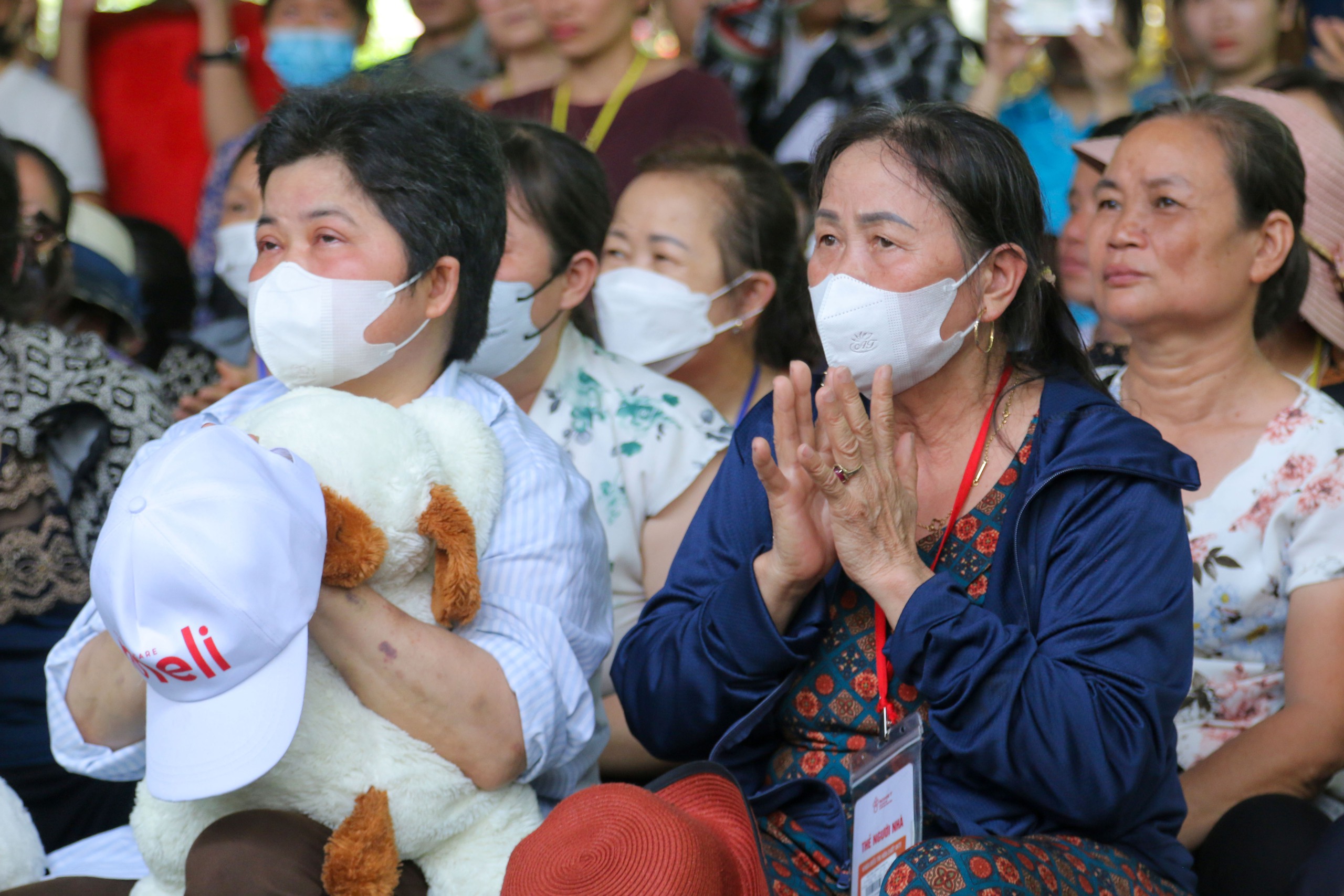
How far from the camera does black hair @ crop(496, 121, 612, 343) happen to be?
9.36 ft

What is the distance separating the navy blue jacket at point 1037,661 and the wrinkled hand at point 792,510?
4cm

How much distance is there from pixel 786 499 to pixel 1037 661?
16.4 inches

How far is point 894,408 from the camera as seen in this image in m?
2.13

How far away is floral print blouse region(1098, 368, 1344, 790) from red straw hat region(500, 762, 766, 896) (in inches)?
44.5

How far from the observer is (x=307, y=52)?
4.57 meters

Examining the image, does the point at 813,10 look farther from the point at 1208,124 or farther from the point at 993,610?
the point at 993,610

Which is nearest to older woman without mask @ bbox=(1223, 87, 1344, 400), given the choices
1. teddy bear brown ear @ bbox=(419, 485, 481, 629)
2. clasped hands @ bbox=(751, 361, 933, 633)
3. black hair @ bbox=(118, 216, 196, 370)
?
clasped hands @ bbox=(751, 361, 933, 633)

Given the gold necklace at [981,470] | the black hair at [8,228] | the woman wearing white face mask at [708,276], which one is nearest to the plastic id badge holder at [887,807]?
the gold necklace at [981,470]

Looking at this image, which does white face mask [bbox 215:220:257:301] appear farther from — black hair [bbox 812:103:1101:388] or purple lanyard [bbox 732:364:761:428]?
black hair [bbox 812:103:1101:388]

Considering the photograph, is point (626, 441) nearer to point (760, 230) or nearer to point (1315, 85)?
point (760, 230)

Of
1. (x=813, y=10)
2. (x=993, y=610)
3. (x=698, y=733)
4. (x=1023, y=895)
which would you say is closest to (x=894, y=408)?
(x=993, y=610)

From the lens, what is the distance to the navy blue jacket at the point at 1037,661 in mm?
1735

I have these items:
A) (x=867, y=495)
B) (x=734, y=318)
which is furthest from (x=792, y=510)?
(x=734, y=318)

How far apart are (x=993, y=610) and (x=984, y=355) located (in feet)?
1.48
